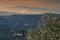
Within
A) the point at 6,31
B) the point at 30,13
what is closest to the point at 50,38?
the point at 30,13

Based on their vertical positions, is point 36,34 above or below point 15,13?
below

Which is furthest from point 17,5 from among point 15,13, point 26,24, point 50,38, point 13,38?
point 50,38

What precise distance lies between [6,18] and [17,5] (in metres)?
0.15

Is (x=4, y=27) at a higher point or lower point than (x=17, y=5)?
lower

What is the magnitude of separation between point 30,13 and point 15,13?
13 centimetres

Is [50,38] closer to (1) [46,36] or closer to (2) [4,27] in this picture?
(1) [46,36]

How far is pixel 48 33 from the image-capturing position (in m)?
1.54

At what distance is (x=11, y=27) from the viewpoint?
1.51 meters

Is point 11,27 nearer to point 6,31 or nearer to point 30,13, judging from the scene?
point 6,31

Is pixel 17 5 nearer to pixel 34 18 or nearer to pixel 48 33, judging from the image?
pixel 34 18

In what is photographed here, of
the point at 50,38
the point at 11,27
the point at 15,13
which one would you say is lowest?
the point at 50,38

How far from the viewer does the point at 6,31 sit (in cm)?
152

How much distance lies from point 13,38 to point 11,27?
0.10 m

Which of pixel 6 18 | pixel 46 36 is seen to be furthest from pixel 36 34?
pixel 6 18
